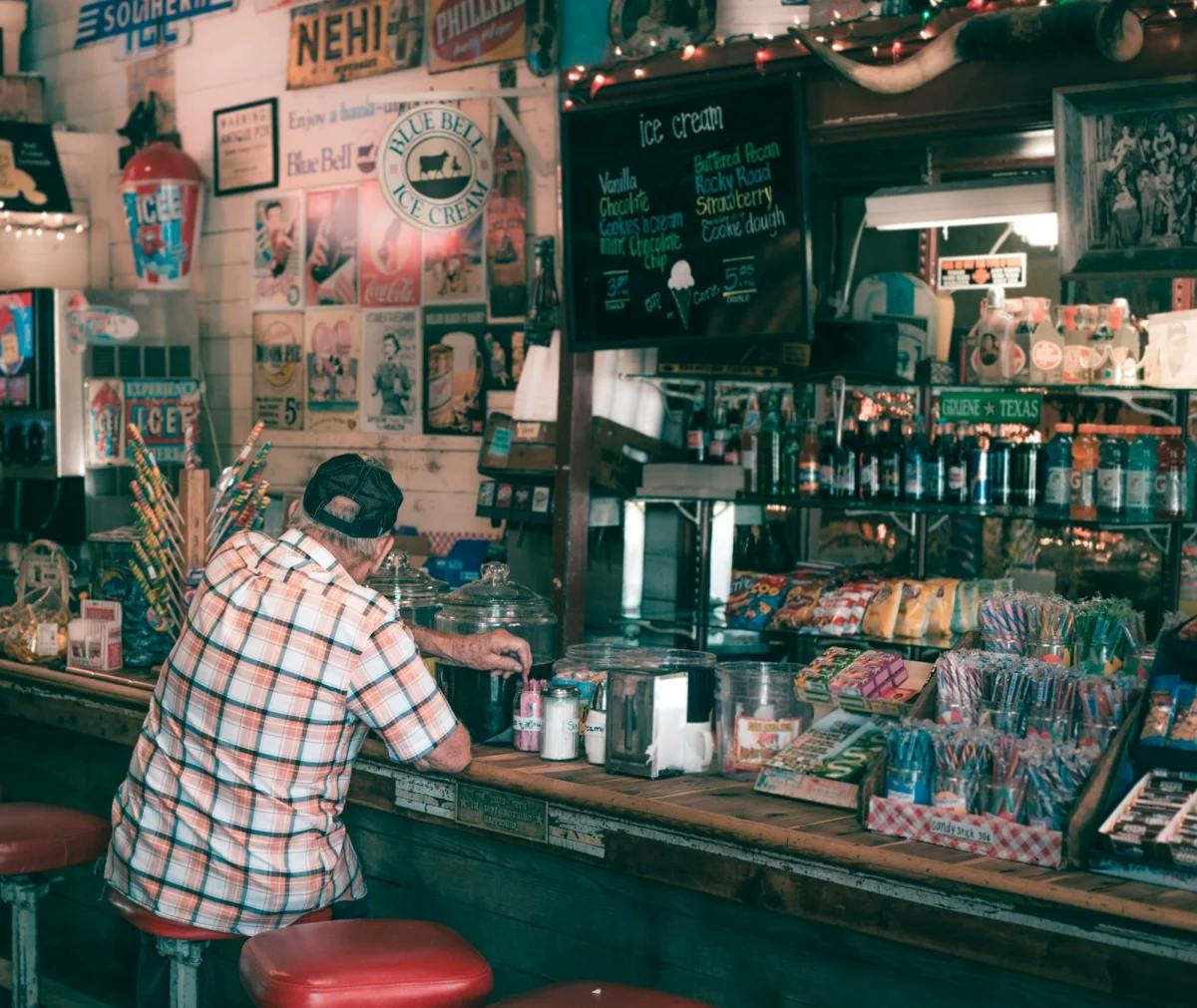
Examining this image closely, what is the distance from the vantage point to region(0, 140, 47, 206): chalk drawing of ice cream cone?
7742mm

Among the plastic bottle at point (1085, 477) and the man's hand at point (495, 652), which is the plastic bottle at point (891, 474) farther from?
the man's hand at point (495, 652)

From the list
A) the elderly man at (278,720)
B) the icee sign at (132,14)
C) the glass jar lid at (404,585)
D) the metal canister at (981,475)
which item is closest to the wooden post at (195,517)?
the glass jar lid at (404,585)

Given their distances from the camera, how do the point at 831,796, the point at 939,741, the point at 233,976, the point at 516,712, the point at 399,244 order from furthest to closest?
the point at 399,244 → the point at 233,976 → the point at 516,712 → the point at 831,796 → the point at 939,741

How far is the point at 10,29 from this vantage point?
28.8 ft

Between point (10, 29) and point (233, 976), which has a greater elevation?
point (10, 29)

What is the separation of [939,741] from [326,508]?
1250 mm

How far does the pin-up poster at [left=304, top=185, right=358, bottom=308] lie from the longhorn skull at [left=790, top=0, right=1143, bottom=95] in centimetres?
359

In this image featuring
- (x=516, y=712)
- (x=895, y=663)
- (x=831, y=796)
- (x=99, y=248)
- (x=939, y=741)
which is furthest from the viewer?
(x=99, y=248)

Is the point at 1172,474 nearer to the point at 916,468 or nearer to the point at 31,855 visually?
the point at 916,468

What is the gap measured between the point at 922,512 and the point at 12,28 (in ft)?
21.2

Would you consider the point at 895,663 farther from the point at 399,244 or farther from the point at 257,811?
the point at 399,244

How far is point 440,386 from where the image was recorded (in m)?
6.70

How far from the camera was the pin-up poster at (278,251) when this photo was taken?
7.32 meters

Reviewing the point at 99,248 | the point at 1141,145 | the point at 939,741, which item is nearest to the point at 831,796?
the point at 939,741
